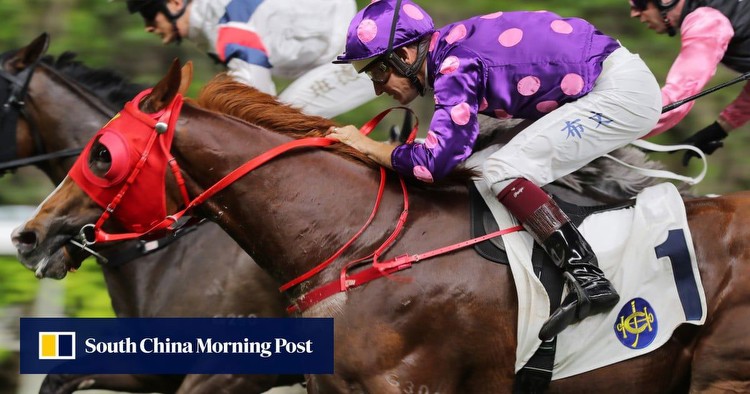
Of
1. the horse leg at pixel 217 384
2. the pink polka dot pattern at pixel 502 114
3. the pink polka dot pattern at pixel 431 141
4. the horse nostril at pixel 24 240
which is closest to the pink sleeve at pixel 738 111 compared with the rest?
the pink polka dot pattern at pixel 502 114

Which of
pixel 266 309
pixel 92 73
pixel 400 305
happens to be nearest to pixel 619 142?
pixel 400 305

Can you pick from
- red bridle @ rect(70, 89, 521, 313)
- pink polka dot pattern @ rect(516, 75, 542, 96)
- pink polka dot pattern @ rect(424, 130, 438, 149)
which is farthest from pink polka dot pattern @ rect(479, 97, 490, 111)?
red bridle @ rect(70, 89, 521, 313)

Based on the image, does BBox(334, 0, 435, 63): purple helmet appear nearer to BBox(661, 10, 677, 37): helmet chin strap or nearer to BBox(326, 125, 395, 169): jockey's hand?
BBox(326, 125, 395, 169): jockey's hand

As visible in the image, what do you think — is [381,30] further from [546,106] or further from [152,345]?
[152,345]

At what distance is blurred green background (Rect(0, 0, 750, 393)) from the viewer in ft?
22.5

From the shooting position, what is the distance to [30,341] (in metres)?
4.08

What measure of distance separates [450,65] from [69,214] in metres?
1.44

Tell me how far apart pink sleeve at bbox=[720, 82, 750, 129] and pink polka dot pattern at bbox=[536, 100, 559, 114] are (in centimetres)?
120

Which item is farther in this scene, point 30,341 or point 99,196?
point 30,341

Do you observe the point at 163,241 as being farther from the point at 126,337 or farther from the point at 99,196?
the point at 99,196

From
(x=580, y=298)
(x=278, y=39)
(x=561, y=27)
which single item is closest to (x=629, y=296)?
(x=580, y=298)

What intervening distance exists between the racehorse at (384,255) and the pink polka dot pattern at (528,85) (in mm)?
450

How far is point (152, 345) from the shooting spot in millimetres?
3990

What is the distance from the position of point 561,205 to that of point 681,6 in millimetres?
1153
